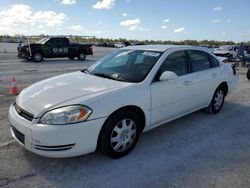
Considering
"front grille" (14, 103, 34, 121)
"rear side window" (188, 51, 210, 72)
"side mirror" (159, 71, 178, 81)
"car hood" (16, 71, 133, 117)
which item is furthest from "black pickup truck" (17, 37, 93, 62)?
"side mirror" (159, 71, 178, 81)

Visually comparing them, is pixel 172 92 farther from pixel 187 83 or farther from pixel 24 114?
pixel 24 114

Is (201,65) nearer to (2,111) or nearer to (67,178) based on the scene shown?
(67,178)

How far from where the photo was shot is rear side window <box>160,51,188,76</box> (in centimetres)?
432

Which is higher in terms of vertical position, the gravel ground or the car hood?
the car hood

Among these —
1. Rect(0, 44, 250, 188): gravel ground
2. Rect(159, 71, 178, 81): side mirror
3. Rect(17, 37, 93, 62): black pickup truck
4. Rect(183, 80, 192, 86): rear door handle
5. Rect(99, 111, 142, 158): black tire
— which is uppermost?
Rect(17, 37, 93, 62): black pickup truck

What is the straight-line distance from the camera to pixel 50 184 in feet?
9.94

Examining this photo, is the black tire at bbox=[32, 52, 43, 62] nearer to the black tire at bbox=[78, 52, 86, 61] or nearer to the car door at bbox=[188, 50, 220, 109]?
the black tire at bbox=[78, 52, 86, 61]

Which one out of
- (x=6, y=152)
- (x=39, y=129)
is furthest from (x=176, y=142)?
(x=6, y=152)

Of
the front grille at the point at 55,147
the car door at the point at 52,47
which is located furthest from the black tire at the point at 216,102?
the car door at the point at 52,47

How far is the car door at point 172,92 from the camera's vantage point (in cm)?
402

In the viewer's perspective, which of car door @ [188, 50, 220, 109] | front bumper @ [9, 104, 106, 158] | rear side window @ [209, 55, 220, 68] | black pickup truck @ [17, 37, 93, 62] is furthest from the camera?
black pickup truck @ [17, 37, 93, 62]

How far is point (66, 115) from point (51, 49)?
15927 millimetres

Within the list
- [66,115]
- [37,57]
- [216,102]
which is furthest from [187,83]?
[37,57]

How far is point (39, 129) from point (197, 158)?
7.26ft
